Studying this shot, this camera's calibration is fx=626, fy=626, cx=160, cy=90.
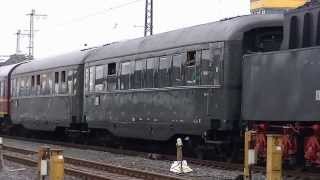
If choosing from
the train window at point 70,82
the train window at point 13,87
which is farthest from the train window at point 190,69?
the train window at point 13,87

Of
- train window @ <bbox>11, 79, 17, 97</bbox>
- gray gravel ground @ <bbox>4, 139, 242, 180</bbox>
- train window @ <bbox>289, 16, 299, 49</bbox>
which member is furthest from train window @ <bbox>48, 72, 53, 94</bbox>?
train window @ <bbox>289, 16, 299, 49</bbox>

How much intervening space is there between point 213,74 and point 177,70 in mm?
1629

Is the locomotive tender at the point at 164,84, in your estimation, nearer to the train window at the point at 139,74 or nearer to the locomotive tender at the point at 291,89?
the train window at the point at 139,74

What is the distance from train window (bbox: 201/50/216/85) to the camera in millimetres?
14633

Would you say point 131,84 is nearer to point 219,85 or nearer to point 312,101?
point 219,85

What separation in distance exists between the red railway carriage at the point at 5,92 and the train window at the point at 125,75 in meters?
12.4

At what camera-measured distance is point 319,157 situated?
11.6 m

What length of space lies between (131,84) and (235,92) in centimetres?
491

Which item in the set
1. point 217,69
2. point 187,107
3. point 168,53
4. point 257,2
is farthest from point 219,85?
point 257,2

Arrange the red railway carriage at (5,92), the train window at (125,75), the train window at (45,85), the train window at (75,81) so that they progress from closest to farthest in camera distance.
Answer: the train window at (125,75), the train window at (75,81), the train window at (45,85), the red railway carriage at (5,92)

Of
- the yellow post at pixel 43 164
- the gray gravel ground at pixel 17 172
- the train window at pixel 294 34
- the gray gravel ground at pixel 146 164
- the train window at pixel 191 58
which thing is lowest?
the gray gravel ground at pixel 17 172

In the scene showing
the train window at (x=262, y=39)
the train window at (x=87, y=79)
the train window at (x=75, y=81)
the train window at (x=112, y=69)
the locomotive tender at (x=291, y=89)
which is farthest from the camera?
the train window at (x=75, y=81)

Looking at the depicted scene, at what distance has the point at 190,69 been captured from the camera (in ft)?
50.8

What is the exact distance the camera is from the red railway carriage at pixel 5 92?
30062 millimetres
